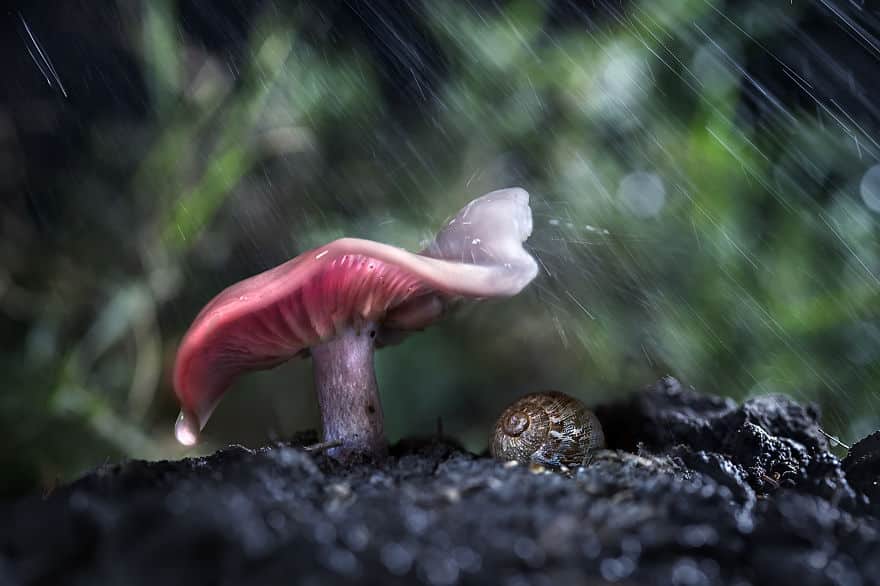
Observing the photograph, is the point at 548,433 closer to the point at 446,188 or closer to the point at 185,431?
the point at 185,431

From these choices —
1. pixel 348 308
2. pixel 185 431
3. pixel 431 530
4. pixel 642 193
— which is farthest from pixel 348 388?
pixel 642 193

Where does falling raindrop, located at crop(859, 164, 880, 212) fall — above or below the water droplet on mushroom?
above

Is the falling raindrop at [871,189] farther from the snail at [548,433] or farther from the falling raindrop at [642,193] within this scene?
the snail at [548,433]

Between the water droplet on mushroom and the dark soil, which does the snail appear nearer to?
the dark soil

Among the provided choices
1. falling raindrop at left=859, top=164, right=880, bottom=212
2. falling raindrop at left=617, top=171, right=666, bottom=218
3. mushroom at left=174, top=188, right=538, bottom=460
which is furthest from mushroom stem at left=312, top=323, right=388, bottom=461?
falling raindrop at left=859, top=164, right=880, bottom=212

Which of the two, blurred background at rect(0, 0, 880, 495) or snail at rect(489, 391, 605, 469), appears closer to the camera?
snail at rect(489, 391, 605, 469)

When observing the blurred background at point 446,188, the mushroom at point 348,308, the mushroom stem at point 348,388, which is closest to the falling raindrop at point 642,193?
the blurred background at point 446,188

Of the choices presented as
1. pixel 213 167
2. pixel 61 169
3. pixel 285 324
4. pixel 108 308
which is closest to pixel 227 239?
pixel 213 167
